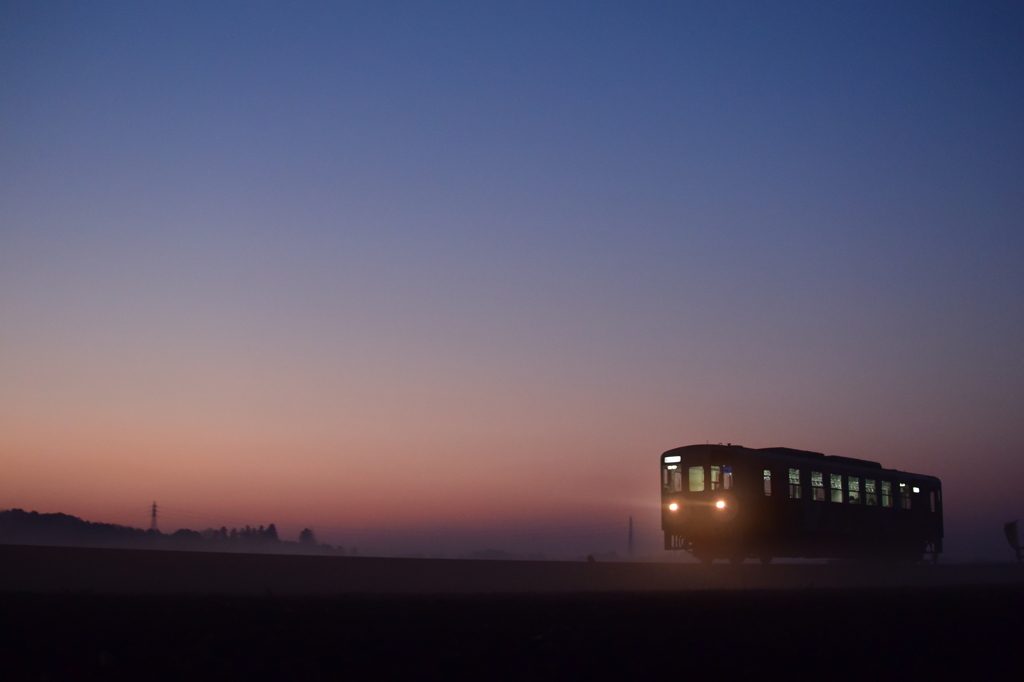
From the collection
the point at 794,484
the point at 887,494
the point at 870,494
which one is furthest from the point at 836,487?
the point at 887,494

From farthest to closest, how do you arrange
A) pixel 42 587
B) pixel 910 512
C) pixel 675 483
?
1. pixel 910 512
2. pixel 675 483
3. pixel 42 587

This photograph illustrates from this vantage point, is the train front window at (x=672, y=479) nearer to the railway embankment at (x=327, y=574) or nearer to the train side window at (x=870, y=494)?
the train side window at (x=870, y=494)

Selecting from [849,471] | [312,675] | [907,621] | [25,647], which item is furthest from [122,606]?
[849,471]

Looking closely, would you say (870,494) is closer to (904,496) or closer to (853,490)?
(853,490)

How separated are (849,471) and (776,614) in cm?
2162

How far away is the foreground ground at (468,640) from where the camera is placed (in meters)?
8.77

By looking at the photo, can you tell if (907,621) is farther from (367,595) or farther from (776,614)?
(367,595)

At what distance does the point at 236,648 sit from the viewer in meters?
9.14

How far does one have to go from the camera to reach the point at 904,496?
35688 mm

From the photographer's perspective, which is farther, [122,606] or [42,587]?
[42,587]

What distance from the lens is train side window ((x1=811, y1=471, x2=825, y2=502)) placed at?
3108cm

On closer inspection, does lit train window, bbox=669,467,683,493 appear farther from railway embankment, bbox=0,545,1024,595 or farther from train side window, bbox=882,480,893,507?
railway embankment, bbox=0,545,1024,595

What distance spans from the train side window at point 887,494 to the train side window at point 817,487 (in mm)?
4461

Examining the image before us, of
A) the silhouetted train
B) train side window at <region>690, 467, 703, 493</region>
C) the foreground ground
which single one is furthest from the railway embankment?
train side window at <region>690, 467, 703, 493</region>
